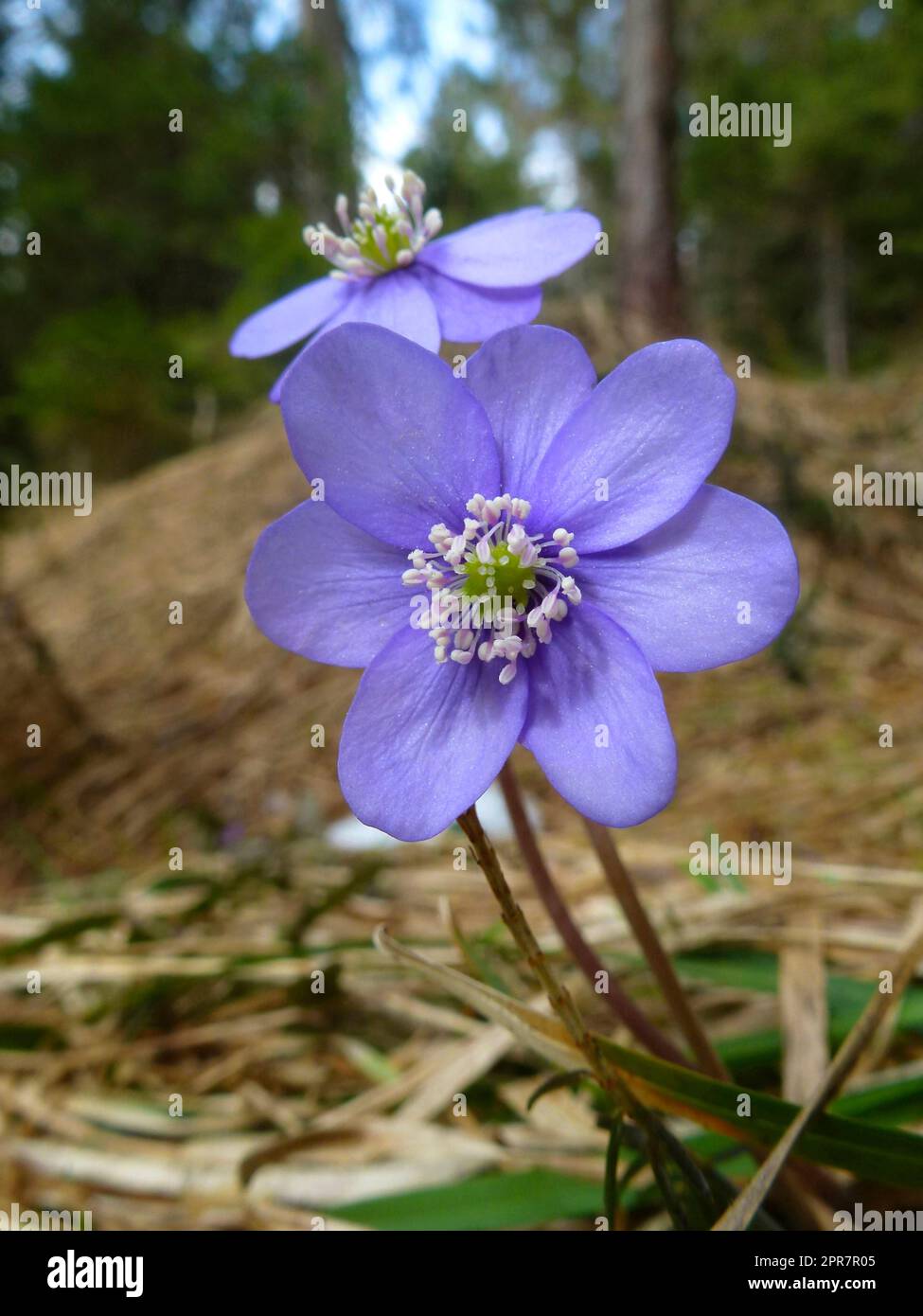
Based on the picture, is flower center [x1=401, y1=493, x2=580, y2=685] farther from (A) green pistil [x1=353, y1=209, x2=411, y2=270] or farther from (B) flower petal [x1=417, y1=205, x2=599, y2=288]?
(A) green pistil [x1=353, y1=209, x2=411, y2=270]

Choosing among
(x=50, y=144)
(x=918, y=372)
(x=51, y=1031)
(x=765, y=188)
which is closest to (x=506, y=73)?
(x=765, y=188)

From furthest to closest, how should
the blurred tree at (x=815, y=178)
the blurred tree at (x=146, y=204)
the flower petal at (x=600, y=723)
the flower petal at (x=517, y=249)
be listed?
the blurred tree at (x=815, y=178) < the blurred tree at (x=146, y=204) < the flower petal at (x=517, y=249) < the flower petal at (x=600, y=723)

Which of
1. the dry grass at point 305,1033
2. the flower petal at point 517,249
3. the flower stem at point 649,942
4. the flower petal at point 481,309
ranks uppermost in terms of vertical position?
the flower petal at point 517,249

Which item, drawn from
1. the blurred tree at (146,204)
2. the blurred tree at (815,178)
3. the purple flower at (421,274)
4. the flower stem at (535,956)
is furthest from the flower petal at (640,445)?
the blurred tree at (815,178)

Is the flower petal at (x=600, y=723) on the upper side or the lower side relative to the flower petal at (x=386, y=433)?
lower

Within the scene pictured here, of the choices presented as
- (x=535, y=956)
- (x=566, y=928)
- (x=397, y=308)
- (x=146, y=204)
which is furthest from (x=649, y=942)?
(x=146, y=204)

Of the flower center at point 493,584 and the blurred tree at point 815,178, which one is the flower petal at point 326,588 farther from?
the blurred tree at point 815,178
